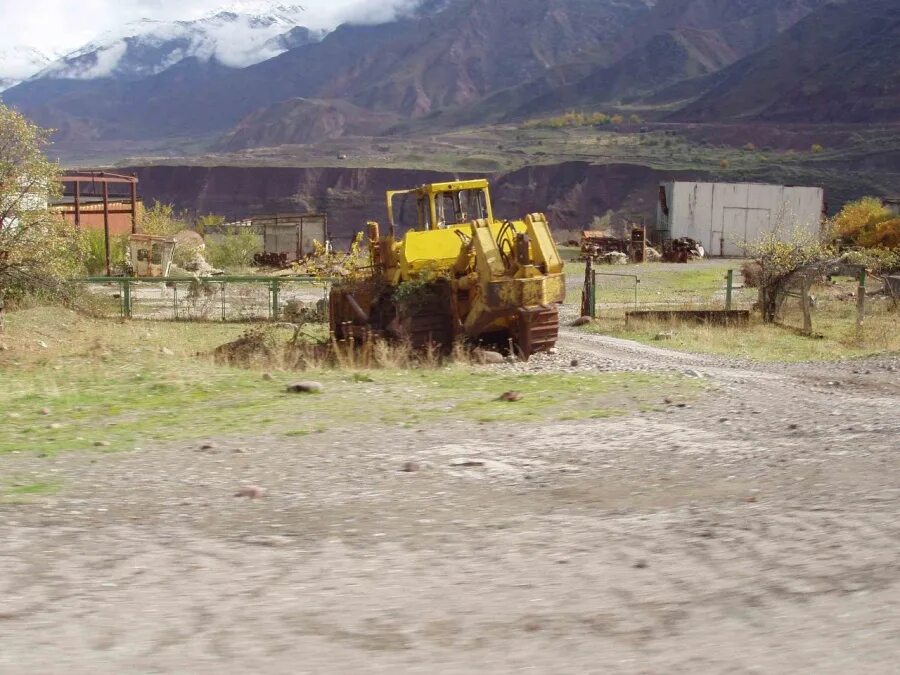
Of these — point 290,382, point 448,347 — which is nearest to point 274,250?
point 448,347

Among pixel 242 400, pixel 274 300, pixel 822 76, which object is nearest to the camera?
pixel 242 400

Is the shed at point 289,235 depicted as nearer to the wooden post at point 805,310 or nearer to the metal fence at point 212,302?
the metal fence at point 212,302

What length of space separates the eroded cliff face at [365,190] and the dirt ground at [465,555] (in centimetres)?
7929

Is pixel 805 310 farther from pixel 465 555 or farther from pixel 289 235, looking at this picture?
pixel 289 235

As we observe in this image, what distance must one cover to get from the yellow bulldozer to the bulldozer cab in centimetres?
2

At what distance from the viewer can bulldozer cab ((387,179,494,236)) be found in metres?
18.3

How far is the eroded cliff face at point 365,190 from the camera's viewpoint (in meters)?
102

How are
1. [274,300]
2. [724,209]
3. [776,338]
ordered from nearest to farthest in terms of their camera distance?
[776,338]
[274,300]
[724,209]

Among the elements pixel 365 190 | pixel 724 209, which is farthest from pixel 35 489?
pixel 365 190

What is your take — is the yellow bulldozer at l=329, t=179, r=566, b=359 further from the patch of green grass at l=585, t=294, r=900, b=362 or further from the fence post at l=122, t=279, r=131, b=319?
the fence post at l=122, t=279, r=131, b=319

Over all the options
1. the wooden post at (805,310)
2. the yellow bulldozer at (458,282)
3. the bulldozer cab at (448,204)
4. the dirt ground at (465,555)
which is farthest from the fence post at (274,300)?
the dirt ground at (465,555)

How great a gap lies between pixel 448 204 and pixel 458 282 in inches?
79.8

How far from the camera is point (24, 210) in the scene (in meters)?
23.2

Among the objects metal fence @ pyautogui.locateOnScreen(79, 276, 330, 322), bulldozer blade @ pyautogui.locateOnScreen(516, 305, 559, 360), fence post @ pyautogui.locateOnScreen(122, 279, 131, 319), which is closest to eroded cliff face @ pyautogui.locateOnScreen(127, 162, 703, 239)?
metal fence @ pyautogui.locateOnScreen(79, 276, 330, 322)
